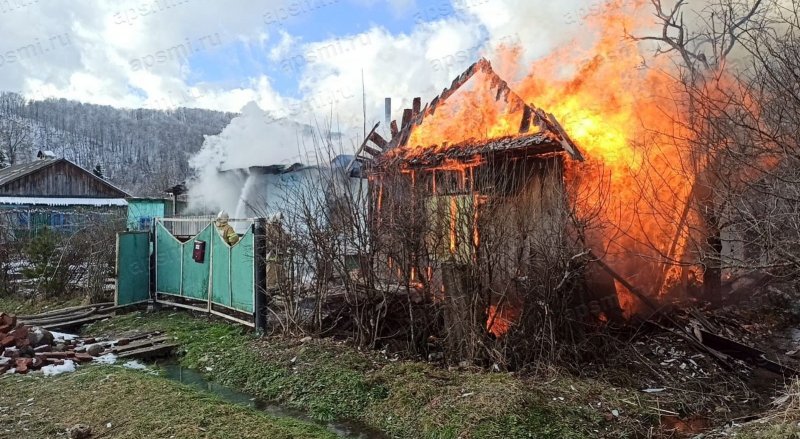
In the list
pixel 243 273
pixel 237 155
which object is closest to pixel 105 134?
pixel 237 155

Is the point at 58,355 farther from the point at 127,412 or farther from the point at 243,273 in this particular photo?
the point at 127,412

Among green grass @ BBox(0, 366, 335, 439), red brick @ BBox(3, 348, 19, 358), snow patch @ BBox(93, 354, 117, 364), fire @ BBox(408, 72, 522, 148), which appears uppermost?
fire @ BBox(408, 72, 522, 148)

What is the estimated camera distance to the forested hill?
9456cm

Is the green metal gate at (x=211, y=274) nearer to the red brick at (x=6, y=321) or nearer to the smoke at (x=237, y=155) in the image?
the red brick at (x=6, y=321)

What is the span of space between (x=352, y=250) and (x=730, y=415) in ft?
17.2

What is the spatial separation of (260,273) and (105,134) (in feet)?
418

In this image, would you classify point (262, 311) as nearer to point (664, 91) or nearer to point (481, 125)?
point (481, 125)

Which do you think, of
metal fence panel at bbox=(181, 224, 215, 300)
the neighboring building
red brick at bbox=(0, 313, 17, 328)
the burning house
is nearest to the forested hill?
the neighboring building

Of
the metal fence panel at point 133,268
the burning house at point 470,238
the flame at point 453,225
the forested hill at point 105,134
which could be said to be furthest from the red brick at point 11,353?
the forested hill at point 105,134

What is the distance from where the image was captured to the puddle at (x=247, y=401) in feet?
17.6

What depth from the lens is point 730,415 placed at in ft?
20.0

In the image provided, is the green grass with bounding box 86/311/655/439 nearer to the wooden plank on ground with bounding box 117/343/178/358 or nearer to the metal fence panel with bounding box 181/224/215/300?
the wooden plank on ground with bounding box 117/343/178/358

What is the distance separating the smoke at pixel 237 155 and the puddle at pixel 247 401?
13.5m

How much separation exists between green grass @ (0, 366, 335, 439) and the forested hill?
278ft
